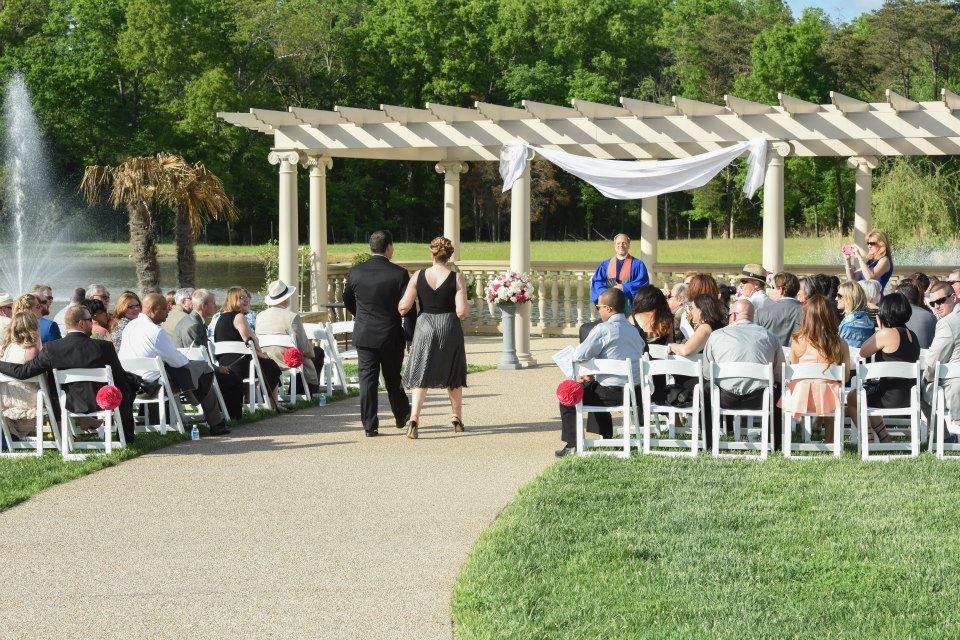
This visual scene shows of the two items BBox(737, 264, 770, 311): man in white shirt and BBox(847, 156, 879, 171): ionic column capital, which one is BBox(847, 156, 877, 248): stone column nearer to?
BBox(847, 156, 879, 171): ionic column capital

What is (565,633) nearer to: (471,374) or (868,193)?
(471,374)

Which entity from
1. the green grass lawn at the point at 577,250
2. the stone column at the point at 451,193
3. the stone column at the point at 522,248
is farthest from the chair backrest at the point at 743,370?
the green grass lawn at the point at 577,250

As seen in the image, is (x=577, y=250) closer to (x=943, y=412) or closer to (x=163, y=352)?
(x=163, y=352)

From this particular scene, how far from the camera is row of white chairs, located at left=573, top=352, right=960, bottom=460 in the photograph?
836cm

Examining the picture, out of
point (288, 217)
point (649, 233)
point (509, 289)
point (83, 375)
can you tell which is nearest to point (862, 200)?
point (649, 233)

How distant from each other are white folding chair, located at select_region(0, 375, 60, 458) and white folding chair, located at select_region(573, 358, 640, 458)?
3.79 metres

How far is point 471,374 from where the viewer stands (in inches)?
566

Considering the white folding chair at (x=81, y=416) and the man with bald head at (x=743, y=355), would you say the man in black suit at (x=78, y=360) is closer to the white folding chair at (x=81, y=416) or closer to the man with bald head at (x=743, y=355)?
the white folding chair at (x=81, y=416)

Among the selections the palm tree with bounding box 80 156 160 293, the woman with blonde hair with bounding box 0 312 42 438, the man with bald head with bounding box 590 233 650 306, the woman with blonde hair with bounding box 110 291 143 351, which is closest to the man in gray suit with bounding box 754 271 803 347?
the man with bald head with bounding box 590 233 650 306

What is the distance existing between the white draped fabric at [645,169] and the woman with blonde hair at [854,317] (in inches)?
187

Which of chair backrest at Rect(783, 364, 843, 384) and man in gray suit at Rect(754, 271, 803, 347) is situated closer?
chair backrest at Rect(783, 364, 843, 384)

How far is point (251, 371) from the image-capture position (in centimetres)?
1101

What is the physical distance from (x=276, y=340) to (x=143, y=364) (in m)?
2.19

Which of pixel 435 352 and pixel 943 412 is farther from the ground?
A: pixel 435 352
